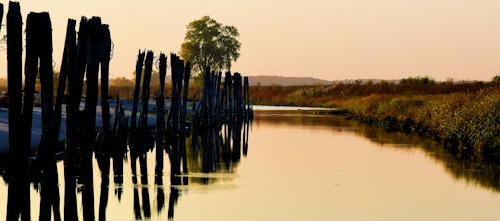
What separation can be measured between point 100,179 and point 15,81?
614cm

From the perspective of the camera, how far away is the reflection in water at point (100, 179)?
12.1m

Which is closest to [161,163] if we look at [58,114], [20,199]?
[58,114]

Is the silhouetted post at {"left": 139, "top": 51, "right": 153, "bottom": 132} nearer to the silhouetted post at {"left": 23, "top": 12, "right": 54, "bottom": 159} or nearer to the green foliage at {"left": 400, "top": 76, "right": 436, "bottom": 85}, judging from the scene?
the silhouetted post at {"left": 23, "top": 12, "right": 54, "bottom": 159}

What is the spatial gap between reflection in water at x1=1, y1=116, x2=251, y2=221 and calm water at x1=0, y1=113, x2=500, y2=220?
61 millimetres

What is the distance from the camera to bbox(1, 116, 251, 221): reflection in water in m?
12.1

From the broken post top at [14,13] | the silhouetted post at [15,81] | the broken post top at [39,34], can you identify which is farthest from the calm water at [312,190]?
the broken post top at [14,13]

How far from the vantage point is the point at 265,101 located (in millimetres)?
116438

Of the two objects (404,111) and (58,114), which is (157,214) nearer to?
(58,114)

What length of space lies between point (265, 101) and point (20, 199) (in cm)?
10466

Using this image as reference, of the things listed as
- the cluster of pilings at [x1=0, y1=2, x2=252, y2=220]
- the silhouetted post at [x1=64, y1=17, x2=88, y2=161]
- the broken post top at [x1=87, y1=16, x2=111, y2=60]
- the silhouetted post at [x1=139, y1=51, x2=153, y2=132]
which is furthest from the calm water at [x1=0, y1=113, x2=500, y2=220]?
the broken post top at [x1=87, y1=16, x2=111, y2=60]

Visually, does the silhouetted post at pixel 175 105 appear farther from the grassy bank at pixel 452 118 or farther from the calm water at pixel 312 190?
the grassy bank at pixel 452 118

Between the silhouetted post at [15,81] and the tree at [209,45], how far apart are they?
96.4 meters

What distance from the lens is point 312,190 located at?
17.9 m

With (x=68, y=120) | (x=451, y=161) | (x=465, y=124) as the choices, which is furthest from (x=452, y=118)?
(x=68, y=120)
